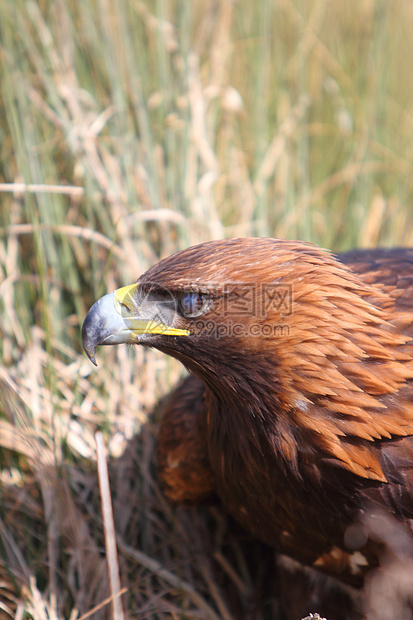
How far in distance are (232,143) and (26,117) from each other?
139 cm

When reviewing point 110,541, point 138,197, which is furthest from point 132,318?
point 138,197

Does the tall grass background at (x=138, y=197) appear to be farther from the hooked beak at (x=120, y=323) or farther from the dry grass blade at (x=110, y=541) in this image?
the hooked beak at (x=120, y=323)

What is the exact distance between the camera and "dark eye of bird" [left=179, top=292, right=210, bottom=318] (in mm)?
1959

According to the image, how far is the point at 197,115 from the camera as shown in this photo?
356cm

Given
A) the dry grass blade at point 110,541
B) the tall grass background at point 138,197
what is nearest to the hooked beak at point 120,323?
the dry grass blade at point 110,541

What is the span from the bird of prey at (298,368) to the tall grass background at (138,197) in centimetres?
68

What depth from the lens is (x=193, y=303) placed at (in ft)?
6.44

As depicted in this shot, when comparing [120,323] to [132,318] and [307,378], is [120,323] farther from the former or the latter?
[307,378]

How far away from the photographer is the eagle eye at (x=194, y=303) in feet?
6.42

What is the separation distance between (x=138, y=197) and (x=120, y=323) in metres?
1.50

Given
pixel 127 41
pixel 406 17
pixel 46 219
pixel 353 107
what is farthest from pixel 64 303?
pixel 406 17

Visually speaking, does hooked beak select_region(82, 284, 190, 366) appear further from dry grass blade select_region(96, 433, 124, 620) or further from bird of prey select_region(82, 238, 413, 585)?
dry grass blade select_region(96, 433, 124, 620)

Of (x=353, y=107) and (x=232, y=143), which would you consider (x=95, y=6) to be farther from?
(x=353, y=107)

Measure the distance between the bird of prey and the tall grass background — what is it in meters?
0.68
